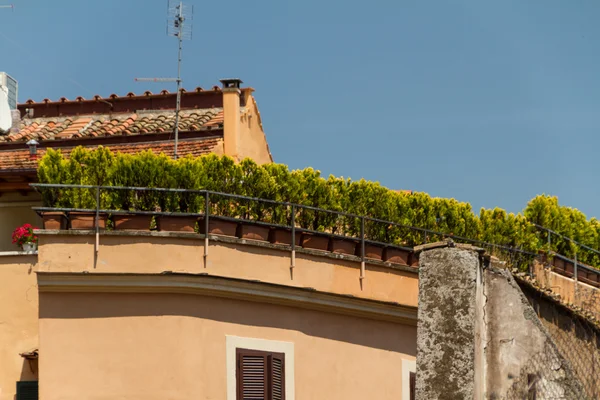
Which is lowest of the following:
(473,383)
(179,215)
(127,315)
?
(473,383)

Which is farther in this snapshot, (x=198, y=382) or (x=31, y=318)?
(x=31, y=318)

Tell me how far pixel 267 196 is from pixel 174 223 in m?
2.27

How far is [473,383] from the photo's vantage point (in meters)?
12.8

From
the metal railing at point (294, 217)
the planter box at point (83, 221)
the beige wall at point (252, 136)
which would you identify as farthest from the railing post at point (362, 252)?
the beige wall at point (252, 136)

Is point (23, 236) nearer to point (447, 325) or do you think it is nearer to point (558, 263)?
point (558, 263)

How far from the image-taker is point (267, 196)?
23.0m

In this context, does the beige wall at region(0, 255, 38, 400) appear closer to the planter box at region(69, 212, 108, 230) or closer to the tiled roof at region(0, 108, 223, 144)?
the planter box at region(69, 212, 108, 230)

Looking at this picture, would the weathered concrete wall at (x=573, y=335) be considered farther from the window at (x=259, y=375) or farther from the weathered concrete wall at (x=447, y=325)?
the window at (x=259, y=375)

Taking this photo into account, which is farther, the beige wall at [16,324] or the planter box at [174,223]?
the beige wall at [16,324]

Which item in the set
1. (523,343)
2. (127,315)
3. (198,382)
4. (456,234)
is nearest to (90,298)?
(127,315)

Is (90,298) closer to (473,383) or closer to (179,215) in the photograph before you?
(179,215)

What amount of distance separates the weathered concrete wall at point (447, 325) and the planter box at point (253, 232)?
28.3 feet

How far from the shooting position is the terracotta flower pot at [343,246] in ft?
74.2

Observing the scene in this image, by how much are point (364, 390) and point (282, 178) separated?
3945mm
